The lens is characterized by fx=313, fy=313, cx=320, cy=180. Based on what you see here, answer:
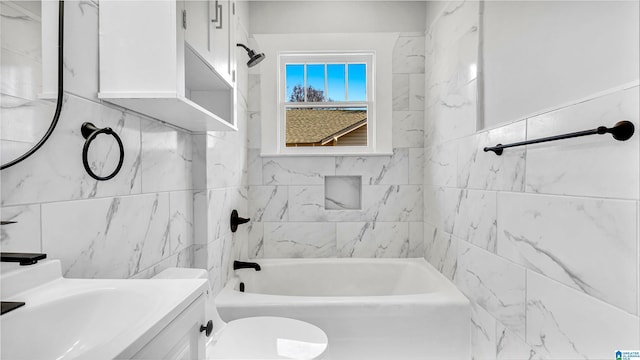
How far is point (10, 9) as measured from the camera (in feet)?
2.20

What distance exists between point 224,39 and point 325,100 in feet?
4.42

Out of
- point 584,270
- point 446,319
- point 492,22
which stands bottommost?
point 446,319

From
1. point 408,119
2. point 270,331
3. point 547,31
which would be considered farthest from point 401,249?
point 547,31

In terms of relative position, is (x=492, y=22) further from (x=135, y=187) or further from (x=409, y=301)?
(x=135, y=187)

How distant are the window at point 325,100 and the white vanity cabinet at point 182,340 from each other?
6.88ft

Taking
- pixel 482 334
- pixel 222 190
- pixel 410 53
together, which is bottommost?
pixel 482 334

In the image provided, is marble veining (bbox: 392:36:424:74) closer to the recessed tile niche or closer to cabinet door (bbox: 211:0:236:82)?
the recessed tile niche

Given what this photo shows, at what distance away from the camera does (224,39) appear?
1.52m

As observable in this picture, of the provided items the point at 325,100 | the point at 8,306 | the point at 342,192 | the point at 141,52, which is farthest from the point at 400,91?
the point at 8,306

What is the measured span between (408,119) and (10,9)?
2.46 metres

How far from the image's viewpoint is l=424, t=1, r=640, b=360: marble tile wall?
916 mm

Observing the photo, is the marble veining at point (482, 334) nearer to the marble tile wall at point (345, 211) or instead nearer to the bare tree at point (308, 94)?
the marble tile wall at point (345, 211)

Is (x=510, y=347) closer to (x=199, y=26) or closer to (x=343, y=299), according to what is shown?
(x=343, y=299)

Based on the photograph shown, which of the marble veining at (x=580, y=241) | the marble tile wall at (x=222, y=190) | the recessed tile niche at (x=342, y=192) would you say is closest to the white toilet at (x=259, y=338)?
the marble tile wall at (x=222, y=190)
